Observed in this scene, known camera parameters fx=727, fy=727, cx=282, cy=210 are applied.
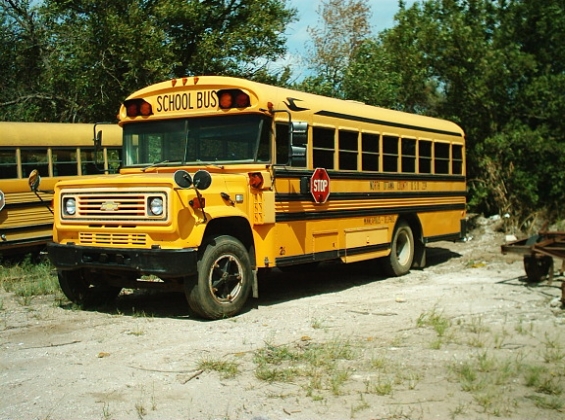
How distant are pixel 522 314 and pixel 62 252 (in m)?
4.85

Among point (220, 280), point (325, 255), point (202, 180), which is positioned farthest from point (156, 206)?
point (325, 255)

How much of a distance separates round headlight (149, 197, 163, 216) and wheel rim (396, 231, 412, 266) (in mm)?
5169

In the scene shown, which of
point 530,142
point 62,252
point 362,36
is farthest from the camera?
point 362,36

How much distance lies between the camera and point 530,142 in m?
15.4

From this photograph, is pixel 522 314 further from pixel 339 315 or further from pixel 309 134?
pixel 309 134

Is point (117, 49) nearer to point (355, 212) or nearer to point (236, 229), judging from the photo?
point (355, 212)

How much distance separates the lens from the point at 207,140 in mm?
8055

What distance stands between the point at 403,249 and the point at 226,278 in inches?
182

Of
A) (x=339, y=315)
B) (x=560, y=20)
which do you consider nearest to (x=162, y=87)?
(x=339, y=315)

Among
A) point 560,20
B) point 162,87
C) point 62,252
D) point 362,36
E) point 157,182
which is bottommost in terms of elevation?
point 62,252

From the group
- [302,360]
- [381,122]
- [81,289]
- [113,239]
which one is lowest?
[302,360]

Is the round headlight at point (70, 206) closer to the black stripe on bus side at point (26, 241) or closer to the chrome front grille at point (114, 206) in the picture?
the chrome front grille at point (114, 206)

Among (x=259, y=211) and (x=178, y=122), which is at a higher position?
(x=178, y=122)

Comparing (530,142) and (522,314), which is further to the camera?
(530,142)
